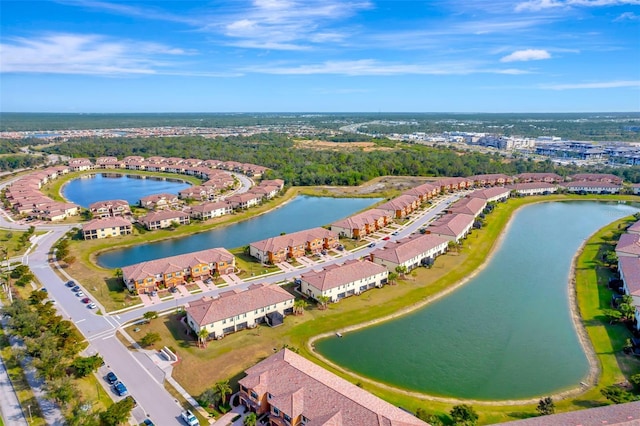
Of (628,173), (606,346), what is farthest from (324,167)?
(606,346)

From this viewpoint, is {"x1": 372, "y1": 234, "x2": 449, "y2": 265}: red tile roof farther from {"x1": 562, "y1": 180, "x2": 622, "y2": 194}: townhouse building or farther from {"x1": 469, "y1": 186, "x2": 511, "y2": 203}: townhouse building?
{"x1": 562, "y1": 180, "x2": 622, "y2": 194}: townhouse building

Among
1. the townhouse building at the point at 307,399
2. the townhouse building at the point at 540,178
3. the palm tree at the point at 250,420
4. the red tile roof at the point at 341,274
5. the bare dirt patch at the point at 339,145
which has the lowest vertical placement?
the palm tree at the point at 250,420

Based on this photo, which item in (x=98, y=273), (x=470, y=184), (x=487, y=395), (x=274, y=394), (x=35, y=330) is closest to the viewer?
(x=274, y=394)

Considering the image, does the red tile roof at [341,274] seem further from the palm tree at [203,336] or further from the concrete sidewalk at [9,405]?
the concrete sidewalk at [9,405]

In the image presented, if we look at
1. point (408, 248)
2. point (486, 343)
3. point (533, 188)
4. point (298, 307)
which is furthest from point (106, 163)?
point (486, 343)

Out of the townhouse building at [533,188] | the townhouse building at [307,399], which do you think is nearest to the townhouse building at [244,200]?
the townhouse building at [307,399]

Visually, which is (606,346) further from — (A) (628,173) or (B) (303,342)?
(A) (628,173)
